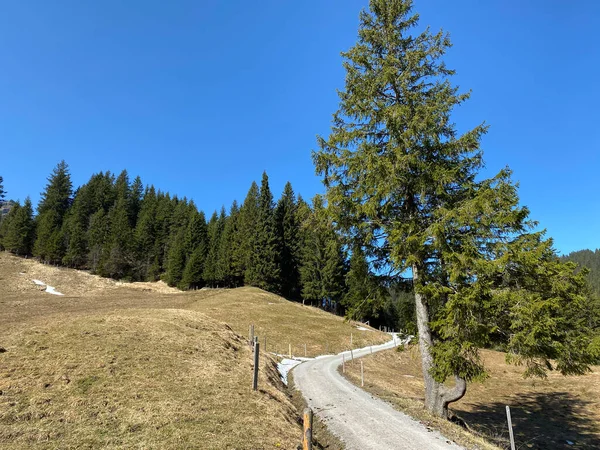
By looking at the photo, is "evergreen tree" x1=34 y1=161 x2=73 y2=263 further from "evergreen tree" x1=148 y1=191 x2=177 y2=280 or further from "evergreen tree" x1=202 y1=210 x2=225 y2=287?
"evergreen tree" x1=202 y1=210 x2=225 y2=287

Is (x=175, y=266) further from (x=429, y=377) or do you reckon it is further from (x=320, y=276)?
(x=429, y=377)

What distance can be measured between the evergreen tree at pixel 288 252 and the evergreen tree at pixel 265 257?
7.01ft

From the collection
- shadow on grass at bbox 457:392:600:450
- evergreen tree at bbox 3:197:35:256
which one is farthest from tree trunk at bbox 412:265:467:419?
evergreen tree at bbox 3:197:35:256

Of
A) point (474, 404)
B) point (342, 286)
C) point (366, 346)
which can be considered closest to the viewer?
point (474, 404)

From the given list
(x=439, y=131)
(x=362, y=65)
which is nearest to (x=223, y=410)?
(x=439, y=131)

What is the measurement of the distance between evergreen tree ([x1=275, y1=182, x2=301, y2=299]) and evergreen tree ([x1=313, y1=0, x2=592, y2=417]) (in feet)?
167

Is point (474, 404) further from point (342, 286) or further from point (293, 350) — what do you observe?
point (342, 286)

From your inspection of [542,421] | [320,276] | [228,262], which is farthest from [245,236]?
[542,421]

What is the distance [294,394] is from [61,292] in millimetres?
52688

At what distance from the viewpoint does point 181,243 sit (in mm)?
74188

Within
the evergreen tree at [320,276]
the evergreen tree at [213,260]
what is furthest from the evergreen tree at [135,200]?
the evergreen tree at [320,276]

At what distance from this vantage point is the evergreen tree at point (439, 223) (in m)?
8.48

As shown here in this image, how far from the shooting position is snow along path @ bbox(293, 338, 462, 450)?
8.26 metres

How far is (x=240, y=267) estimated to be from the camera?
64.6m
